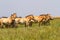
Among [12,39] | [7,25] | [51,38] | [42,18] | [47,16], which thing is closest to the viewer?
[12,39]

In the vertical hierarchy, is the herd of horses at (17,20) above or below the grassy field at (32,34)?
above

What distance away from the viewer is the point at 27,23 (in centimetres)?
2156

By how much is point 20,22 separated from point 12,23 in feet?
7.38

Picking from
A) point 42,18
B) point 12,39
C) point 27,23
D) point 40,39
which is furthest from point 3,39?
point 42,18

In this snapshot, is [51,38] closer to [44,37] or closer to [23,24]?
[44,37]

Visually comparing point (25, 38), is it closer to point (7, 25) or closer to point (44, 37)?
point (44, 37)

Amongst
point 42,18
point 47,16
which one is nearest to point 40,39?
point 42,18

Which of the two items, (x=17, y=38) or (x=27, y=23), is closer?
(x=17, y=38)

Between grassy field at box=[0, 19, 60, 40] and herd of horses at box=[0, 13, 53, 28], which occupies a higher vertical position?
herd of horses at box=[0, 13, 53, 28]

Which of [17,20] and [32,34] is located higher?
[17,20]

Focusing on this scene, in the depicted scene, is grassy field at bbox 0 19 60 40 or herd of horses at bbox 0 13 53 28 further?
herd of horses at bbox 0 13 53 28

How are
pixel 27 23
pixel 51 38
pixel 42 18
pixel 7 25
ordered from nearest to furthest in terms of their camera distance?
1. pixel 51 38
2. pixel 7 25
3. pixel 27 23
4. pixel 42 18

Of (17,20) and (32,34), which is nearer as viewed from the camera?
(32,34)

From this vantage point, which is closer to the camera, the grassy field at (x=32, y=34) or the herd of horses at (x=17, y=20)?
the grassy field at (x=32, y=34)
